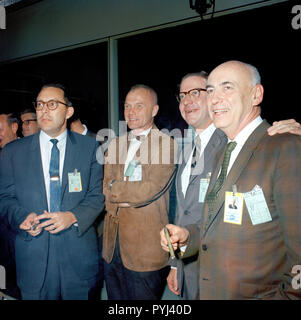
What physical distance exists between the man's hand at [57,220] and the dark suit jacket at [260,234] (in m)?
0.96

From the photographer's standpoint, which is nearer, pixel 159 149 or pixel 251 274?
pixel 251 274

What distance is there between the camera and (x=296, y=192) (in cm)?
105

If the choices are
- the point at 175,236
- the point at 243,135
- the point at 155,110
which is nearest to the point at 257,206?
the point at 243,135

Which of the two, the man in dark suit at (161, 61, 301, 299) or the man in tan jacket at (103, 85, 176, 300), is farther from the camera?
the man in tan jacket at (103, 85, 176, 300)

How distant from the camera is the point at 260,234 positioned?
1.17m

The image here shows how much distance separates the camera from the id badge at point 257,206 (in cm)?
115

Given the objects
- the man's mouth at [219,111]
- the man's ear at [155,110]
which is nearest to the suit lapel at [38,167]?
the man's ear at [155,110]

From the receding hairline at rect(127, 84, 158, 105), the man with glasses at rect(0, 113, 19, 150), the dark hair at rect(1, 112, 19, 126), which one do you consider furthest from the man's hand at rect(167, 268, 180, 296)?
the dark hair at rect(1, 112, 19, 126)

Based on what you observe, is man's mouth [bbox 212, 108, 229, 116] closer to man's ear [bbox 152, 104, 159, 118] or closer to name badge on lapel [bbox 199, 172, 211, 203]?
name badge on lapel [bbox 199, 172, 211, 203]

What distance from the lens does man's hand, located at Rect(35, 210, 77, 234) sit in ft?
5.83

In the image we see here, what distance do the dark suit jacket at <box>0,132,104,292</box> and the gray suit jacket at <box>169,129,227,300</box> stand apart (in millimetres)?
662

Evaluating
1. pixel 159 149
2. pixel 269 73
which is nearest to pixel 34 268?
pixel 159 149

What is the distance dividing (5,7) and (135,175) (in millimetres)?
2624

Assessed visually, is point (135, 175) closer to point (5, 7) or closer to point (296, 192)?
point (296, 192)
